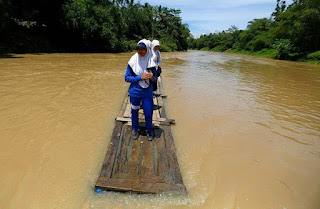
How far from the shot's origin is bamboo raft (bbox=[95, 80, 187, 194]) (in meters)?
2.16

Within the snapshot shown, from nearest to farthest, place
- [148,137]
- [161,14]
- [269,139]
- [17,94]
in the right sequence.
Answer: [148,137] → [269,139] → [17,94] → [161,14]

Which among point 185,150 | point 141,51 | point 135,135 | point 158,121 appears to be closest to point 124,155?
point 135,135

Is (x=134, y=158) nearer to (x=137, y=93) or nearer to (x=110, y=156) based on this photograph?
(x=110, y=156)

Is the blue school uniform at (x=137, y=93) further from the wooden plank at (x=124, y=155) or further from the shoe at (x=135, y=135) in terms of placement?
the wooden plank at (x=124, y=155)

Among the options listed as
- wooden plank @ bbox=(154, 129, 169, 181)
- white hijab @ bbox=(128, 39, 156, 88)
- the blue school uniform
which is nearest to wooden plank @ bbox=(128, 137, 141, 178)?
wooden plank @ bbox=(154, 129, 169, 181)

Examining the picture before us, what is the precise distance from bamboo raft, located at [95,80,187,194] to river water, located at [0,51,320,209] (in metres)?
0.11

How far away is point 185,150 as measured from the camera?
10.6 ft

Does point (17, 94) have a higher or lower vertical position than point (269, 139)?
higher

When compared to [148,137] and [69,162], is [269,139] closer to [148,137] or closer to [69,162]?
[148,137]

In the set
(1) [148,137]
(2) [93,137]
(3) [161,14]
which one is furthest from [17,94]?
(3) [161,14]

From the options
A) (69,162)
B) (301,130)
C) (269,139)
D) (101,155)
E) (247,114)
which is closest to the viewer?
(69,162)

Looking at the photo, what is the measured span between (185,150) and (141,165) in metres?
0.99

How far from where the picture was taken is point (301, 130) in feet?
13.3

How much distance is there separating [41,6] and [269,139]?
A: 23.0m
